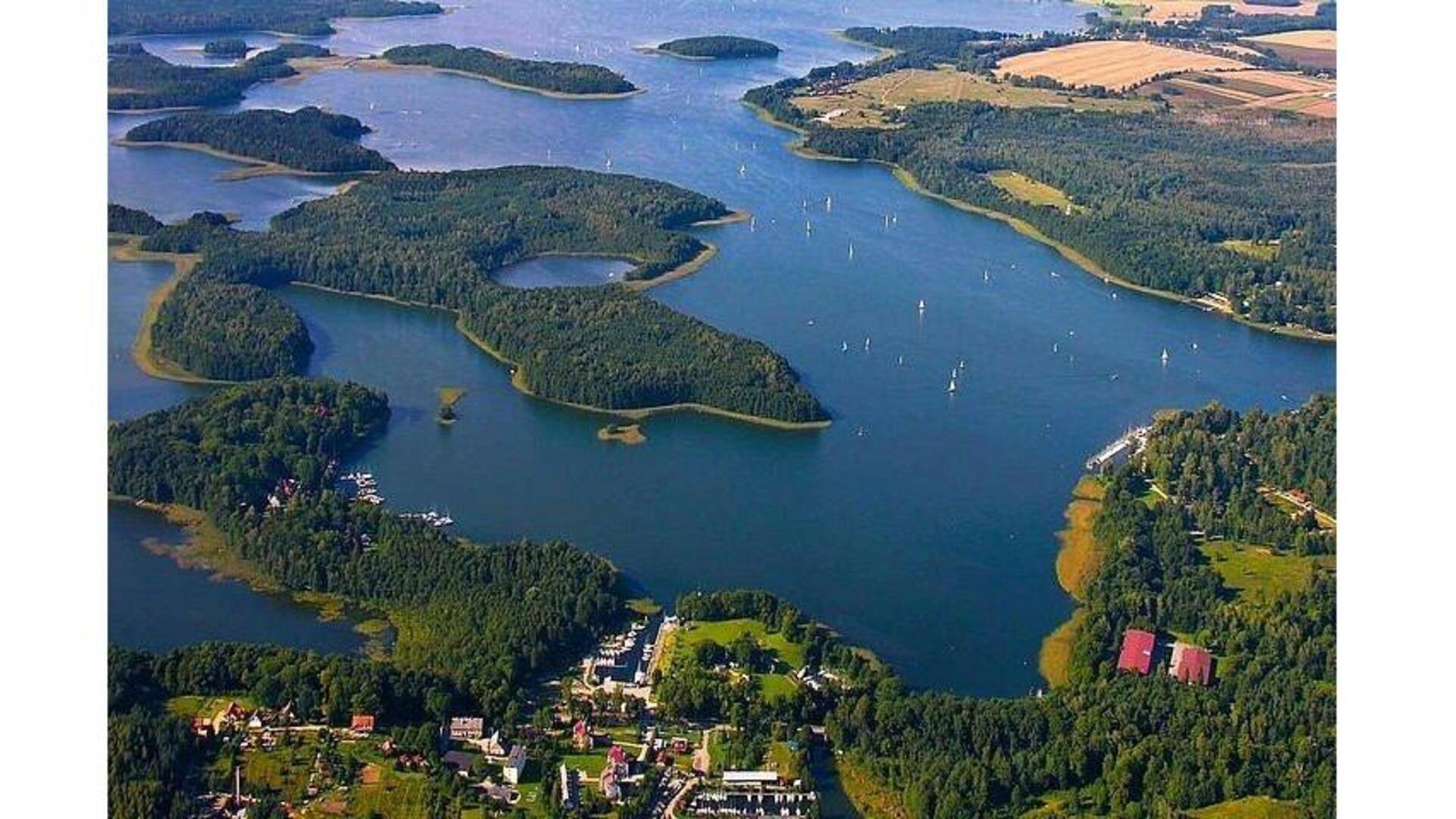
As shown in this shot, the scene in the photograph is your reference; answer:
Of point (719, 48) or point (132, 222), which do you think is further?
point (719, 48)

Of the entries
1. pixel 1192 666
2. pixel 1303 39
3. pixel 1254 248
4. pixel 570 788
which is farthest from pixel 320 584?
pixel 1303 39

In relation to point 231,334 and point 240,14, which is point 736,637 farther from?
point 240,14

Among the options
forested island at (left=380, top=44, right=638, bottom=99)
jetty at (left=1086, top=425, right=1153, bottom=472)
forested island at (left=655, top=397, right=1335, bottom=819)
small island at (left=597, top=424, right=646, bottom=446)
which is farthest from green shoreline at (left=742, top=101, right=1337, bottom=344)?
small island at (left=597, top=424, right=646, bottom=446)

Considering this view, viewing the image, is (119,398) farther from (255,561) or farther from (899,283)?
(899,283)

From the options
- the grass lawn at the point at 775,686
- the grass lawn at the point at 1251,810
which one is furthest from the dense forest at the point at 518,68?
the grass lawn at the point at 1251,810

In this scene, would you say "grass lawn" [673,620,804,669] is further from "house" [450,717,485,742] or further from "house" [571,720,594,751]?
"house" [450,717,485,742]

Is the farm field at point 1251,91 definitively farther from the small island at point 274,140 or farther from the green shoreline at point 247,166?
the green shoreline at point 247,166

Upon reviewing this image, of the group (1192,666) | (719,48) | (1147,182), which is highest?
(719,48)
